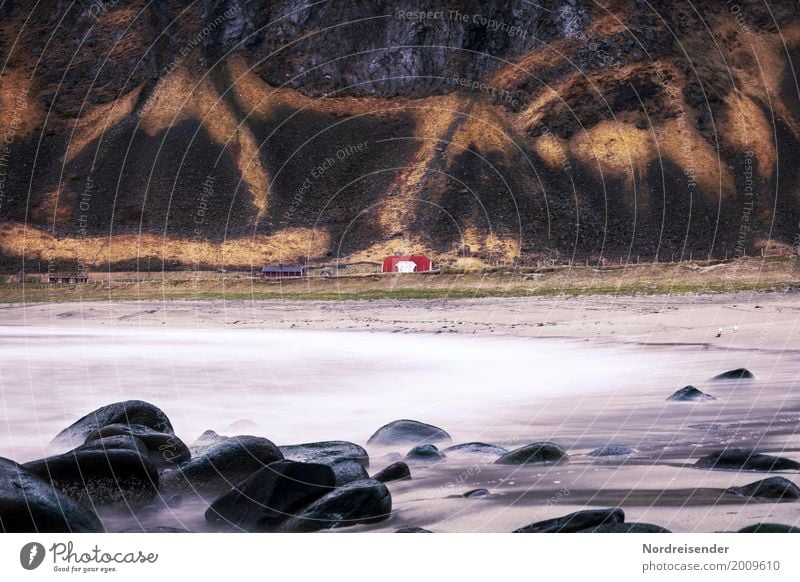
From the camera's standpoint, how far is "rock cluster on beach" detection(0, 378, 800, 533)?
5684 millimetres

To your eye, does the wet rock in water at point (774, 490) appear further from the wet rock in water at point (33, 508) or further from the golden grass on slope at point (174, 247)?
the golden grass on slope at point (174, 247)

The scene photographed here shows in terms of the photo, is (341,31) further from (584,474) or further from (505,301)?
(584,474)

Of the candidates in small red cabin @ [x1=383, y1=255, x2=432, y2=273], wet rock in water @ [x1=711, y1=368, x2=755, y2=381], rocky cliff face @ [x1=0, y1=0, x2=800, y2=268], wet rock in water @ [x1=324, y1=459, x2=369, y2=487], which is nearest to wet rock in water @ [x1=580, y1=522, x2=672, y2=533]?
wet rock in water @ [x1=324, y1=459, x2=369, y2=487]

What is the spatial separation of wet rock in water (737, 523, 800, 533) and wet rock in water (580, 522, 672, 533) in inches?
19.0

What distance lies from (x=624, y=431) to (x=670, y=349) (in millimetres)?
8598

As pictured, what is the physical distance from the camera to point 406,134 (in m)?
→ 106

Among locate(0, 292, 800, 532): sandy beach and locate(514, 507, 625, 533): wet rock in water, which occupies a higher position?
locate(514, 507, 625, 533): wet rock in water

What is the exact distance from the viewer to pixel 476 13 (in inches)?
4205

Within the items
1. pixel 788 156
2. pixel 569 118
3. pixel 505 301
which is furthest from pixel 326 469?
pixel 788 156

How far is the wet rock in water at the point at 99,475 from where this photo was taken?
7.09 meters

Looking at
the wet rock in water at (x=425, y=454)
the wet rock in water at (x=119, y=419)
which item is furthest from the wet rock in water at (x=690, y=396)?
the wet rock in water at (x=119, y=419)

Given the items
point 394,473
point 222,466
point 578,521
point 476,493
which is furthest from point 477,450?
point 578,521

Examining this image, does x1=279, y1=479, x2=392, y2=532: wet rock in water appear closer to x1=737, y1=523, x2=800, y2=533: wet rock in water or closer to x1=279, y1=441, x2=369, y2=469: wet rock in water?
x1=279, y1=441, x2=369, y2=469: wet rock in water

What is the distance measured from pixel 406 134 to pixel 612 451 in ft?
328
